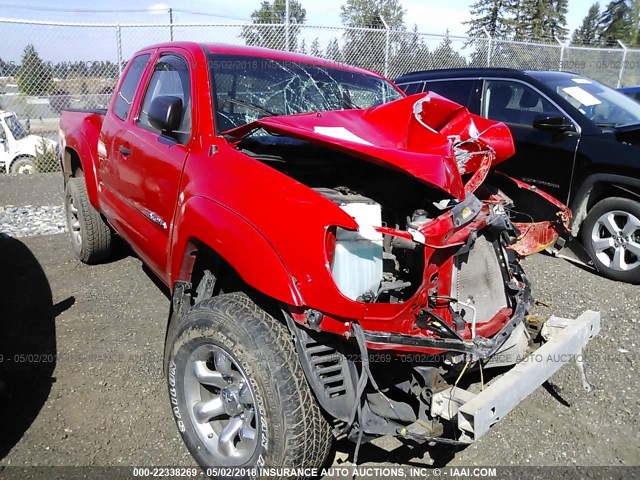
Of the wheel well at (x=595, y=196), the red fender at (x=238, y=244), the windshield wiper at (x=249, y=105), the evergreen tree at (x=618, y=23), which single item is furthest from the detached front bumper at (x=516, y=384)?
the evergreen tree at (x=618, y=23)

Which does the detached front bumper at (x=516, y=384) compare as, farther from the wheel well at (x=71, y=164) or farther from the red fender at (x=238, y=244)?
the wheel well at (x=71, y=164)

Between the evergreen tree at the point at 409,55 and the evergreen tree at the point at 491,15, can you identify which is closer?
the evergreen tree at the point at 409,55

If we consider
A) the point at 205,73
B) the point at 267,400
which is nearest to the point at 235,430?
the point at 267,400

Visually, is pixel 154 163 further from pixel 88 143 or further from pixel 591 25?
pixel 591 25

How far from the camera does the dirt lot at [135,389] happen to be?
293 cm

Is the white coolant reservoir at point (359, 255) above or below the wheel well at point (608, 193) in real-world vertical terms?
above

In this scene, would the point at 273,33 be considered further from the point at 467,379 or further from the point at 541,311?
the point at 467,379

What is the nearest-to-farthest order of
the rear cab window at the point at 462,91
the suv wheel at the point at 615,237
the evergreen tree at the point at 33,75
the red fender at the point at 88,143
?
the red fender at the point at 88,143 < the suv wheel at the point at 615,237 < the rear cab window at the point at 462,91 < the evergreen tree at the point at 33,75

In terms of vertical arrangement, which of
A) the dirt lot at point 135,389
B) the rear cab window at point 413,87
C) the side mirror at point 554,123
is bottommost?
the dirt lot at point 135,389

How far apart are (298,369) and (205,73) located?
1.95 metres

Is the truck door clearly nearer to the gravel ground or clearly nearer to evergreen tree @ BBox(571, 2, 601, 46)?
the gravel ground

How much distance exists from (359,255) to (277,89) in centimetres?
165

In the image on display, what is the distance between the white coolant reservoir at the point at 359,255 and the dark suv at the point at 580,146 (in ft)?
Result: 12.3

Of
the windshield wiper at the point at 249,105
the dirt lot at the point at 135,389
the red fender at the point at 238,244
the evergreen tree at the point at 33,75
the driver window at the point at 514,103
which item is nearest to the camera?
the red fender at the point at 238,244
